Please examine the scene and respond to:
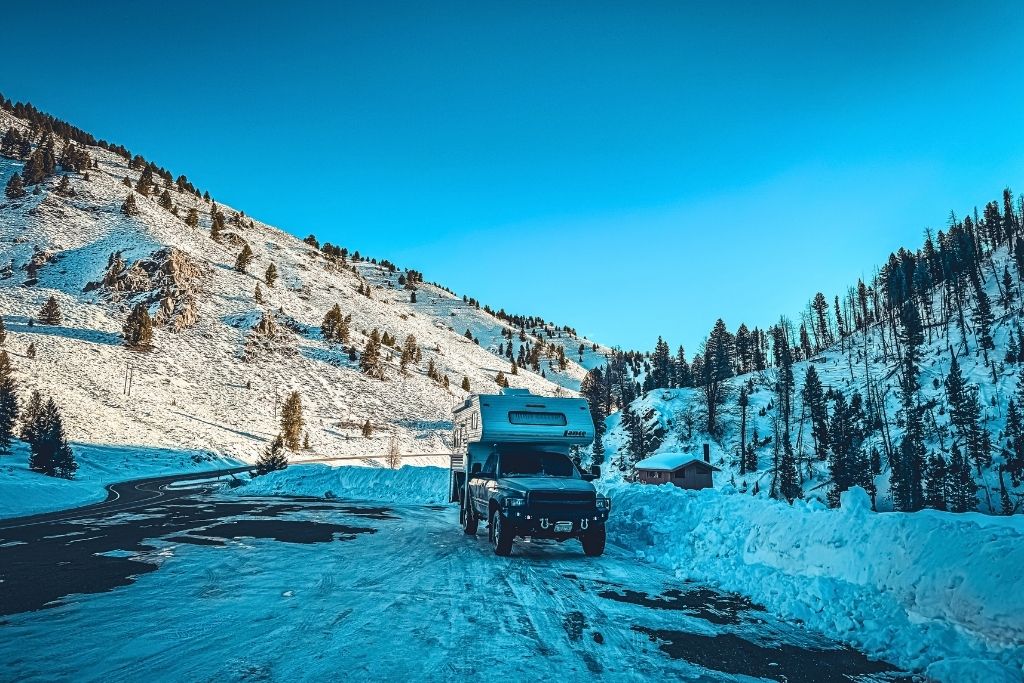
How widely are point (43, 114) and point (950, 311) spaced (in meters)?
218

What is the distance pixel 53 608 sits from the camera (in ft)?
19.4

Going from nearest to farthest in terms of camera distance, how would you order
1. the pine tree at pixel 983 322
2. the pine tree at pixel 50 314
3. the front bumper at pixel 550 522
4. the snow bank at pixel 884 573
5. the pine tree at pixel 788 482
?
the snow bank at pixel 884 573
the front bumper at pixel 550 522
the pine tree at pixel 788 482
the pine tree at pixel 50 314
the pine tree at pixel 983 322

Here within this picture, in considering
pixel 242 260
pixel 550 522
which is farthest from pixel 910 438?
pixel 242 260

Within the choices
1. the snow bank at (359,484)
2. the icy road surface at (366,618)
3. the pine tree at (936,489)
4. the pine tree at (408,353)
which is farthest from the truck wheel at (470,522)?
the pine tree at (408,353)

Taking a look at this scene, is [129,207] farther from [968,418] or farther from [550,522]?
[968,418]

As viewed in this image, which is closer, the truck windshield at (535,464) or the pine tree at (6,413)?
the truck windshield at (535,464)

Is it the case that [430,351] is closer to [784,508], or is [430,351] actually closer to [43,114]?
[784,508]

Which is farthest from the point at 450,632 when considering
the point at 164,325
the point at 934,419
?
the point at 934,419

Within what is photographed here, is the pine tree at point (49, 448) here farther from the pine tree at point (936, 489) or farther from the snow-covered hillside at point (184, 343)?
the pine tree at point (936, 489)

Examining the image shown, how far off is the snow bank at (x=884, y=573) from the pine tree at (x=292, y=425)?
54.2m

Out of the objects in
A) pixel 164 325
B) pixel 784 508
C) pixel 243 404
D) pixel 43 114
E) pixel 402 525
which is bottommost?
pixel 402 525

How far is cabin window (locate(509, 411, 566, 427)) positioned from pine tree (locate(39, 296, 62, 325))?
7354 cm

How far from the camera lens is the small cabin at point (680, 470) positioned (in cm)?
5331

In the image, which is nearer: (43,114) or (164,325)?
(164,325)
